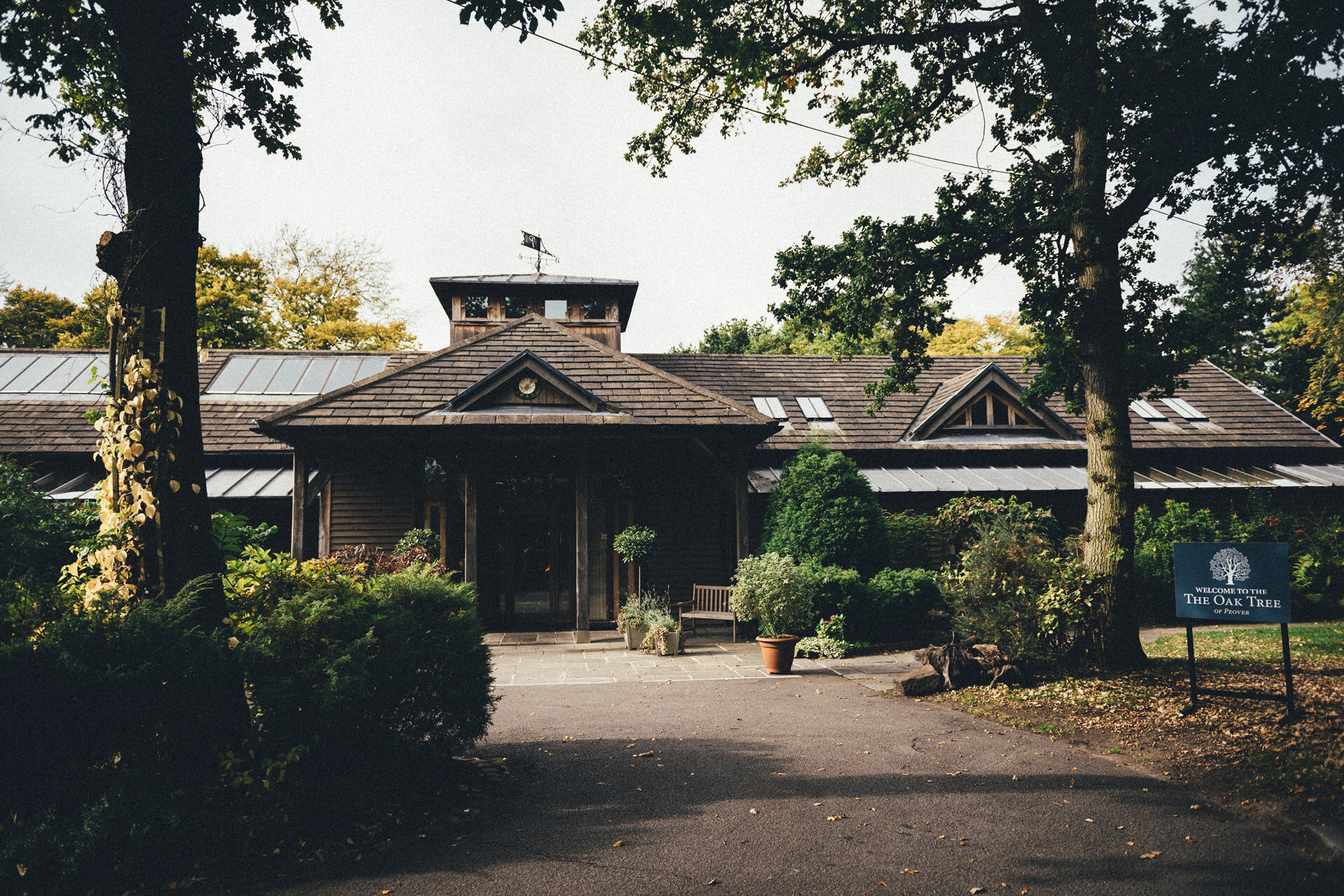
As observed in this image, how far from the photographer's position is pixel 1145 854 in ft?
13.1

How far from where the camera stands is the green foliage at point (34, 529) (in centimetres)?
564

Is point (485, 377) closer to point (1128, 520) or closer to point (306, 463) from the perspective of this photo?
point (306, 463)

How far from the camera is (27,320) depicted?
104ft

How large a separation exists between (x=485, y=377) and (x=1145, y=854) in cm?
1161

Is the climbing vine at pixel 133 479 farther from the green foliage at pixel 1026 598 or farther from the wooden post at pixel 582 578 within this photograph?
the green foliage at pixel 1026 598

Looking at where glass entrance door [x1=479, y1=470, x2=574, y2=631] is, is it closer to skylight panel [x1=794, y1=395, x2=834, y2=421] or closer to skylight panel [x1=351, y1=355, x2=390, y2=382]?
skylight panel [x1=351, y1=355, x2=390, y2=382]

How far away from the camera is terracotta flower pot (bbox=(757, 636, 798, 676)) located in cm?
978

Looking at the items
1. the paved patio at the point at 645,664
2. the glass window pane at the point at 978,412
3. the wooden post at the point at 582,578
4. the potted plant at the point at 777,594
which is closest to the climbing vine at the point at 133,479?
the paved patio at the point at 645,664

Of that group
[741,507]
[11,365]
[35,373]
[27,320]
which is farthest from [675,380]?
[27,320]

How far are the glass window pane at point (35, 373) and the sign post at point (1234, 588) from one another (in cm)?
2384

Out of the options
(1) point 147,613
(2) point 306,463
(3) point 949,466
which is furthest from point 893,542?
(1) point 147,613

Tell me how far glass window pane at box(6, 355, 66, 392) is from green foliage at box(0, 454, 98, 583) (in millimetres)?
14533

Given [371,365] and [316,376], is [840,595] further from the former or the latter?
[316,376]

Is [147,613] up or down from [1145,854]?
up
